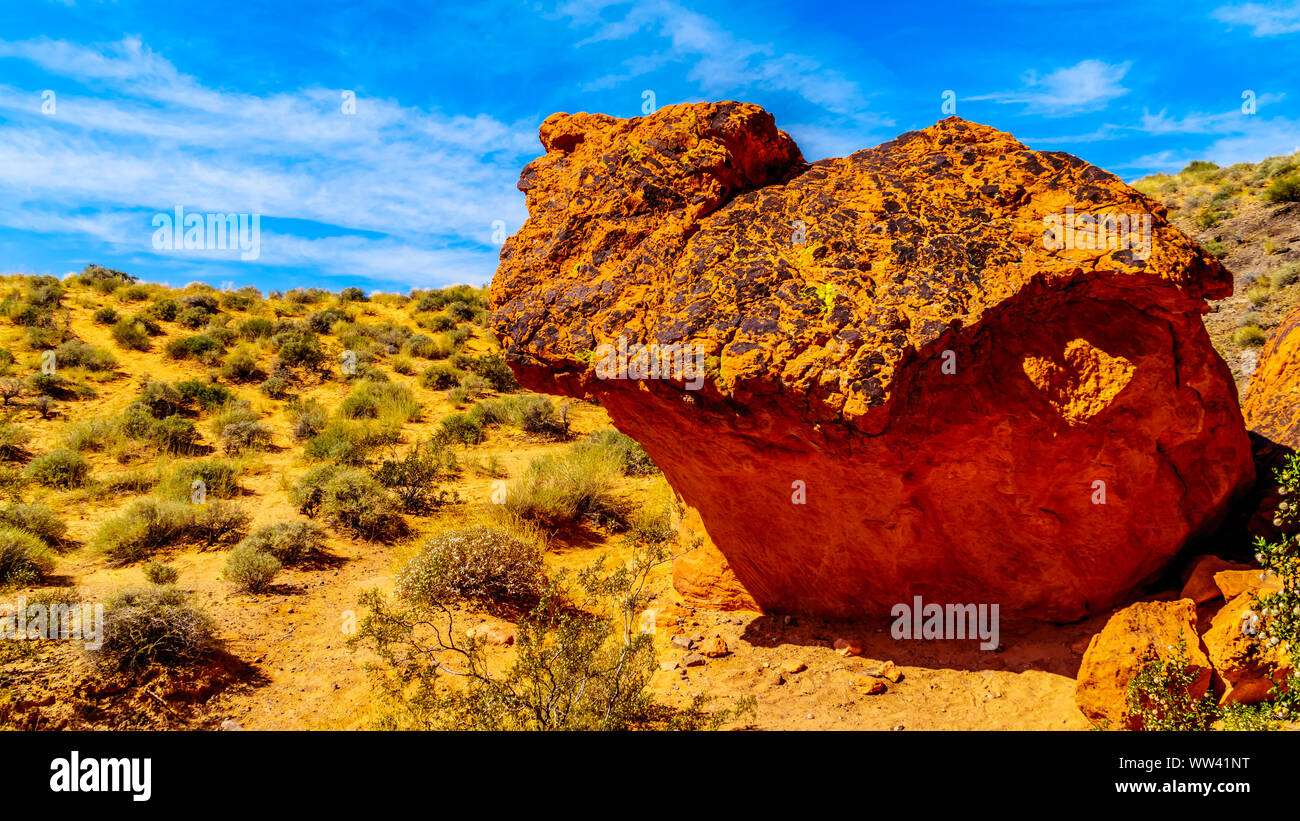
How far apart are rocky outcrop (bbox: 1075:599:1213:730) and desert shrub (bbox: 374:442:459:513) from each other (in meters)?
7.20

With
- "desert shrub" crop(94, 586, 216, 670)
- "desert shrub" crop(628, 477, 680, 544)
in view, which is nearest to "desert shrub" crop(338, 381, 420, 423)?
"desert shrub" crop(628, 477, 680, 544)

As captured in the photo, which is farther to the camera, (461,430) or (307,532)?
(461,430)

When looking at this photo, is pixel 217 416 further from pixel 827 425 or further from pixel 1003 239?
pixel 1003 239

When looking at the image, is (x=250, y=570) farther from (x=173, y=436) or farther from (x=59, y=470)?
(x=173, y=436)

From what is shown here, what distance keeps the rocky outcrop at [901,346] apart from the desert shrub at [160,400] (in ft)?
34.5

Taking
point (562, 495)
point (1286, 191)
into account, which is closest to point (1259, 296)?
point (1286, 191)

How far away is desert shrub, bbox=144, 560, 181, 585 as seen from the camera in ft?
20.1

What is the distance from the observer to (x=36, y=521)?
6754mm

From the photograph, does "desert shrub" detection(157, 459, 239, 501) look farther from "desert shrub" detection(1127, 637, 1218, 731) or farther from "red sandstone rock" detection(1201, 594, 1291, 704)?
"red sandstone rock" detection(1201, 594, 1291, 704)

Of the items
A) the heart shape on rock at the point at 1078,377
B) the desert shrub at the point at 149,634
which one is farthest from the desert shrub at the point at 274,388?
the heart shape on rock at the point at 1078,377

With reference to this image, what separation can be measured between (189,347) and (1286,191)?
2705 cm
